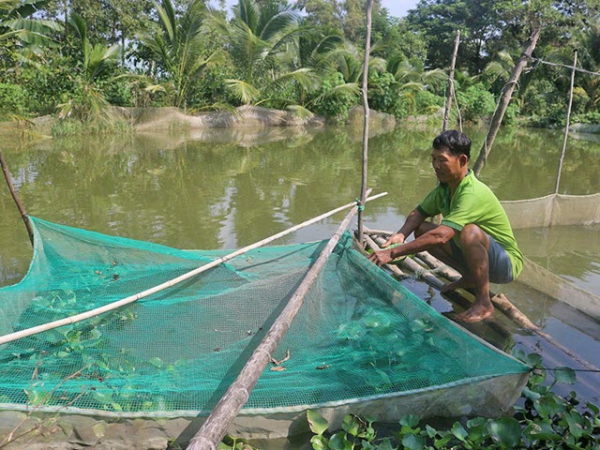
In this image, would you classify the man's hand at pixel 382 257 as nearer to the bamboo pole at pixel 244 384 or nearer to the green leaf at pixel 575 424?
the bamboo pole at pixel 244 384

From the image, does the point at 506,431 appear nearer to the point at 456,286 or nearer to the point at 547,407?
the point at 547,407

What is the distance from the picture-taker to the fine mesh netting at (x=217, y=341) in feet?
5.34

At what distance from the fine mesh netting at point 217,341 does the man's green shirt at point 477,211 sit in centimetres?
55

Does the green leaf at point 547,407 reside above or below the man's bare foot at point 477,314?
below

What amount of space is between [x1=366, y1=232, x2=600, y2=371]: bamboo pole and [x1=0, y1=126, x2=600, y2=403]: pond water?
0.09m

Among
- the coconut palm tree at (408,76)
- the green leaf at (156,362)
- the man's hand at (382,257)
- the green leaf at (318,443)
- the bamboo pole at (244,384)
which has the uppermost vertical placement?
the coconut palm tree at (408,76)

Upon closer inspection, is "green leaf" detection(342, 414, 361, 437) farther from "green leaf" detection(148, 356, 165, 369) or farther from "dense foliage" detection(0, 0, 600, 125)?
"dense foliage" detection(0, 0, 600, 125)

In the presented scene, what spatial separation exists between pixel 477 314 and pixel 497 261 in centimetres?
29

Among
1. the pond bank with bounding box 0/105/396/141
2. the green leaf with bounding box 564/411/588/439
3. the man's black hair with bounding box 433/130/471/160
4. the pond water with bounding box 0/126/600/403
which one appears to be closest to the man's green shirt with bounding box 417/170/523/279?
the man's black hair with bounding box 433/130/471/160

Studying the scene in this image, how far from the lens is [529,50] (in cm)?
353

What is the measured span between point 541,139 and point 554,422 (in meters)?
14.9

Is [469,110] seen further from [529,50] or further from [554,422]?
[554,422]

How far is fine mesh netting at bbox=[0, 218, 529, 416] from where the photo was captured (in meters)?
1.63

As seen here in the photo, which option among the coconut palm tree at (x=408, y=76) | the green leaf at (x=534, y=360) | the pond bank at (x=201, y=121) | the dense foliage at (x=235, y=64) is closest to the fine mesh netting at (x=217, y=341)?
the green leaf at (x=534, y=360)
